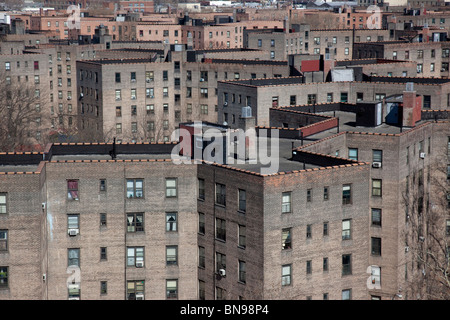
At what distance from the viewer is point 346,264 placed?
190ft

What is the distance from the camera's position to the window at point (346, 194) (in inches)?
2239

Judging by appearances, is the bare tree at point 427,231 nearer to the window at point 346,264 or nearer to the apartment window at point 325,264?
the window at point 346,264

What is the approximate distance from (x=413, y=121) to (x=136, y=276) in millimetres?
27676

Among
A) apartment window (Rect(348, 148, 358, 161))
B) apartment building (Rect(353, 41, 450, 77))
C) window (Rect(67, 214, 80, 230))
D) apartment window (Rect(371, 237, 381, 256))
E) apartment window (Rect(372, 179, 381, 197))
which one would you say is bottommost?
apartment window (Rect(371, 237, 381, 256))

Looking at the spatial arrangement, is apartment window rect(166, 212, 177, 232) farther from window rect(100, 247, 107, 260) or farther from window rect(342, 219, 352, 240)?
window rect(342, 219, 352, 240)

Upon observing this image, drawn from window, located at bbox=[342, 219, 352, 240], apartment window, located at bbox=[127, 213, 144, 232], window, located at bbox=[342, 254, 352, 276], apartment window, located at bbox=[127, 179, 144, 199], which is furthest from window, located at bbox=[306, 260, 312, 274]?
apartment window, located at bbox=[127, 179, 144, 199]

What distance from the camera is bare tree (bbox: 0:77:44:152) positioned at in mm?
112625

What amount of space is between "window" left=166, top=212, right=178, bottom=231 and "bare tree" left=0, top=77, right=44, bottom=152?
49.5 metres

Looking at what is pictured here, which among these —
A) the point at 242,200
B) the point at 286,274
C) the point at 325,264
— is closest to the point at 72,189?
the point at 242,200

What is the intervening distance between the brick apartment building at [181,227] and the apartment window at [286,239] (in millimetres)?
72

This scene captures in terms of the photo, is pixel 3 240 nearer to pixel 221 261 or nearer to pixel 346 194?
pixel 221 261

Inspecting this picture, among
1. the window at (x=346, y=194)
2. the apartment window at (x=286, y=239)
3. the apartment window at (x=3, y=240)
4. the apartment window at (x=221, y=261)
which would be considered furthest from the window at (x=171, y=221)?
the window at (x=346, y=194)

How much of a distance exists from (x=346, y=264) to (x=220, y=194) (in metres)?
9.93

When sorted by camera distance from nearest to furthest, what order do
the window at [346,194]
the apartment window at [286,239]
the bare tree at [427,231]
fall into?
the apartment window at [286,239]
the window at [346,194]
the bare tree at [427,231]
